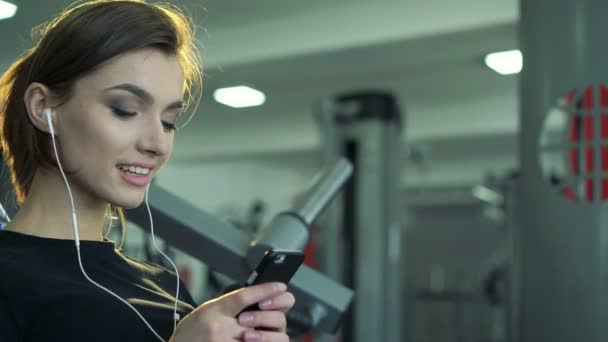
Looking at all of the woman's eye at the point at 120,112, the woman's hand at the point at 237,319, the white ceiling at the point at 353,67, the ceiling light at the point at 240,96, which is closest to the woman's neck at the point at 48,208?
the woman's eye at the point at 120,112

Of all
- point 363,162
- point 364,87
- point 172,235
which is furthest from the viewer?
point 364,87

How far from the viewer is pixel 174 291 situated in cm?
93

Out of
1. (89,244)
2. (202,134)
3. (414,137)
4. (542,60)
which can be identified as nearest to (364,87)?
(414,137)

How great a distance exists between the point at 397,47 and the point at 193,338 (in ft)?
10.3

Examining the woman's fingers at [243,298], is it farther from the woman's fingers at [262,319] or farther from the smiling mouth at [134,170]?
the smiling mouth at [134,170]

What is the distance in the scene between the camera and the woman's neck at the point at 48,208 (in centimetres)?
78

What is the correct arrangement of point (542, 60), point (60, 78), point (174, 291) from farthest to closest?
point (542, 60) < point (174, 291) < point (60, 78)

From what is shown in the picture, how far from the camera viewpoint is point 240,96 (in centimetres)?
477

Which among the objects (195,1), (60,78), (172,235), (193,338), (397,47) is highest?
(397,47)

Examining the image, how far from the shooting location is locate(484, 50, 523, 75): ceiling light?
390 cm

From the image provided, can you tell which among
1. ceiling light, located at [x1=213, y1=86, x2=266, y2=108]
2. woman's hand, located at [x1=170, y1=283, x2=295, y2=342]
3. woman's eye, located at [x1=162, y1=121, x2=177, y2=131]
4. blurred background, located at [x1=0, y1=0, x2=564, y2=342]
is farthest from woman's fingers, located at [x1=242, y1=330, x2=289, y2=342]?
ceiling light, located at [x1=213, y1=86, x2=266, y2=108]

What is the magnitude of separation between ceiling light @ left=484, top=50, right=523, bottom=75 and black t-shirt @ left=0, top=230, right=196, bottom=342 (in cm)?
334

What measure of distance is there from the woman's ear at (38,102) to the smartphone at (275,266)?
28 centimetres

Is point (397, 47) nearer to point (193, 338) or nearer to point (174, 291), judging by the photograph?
point (174, 291)
